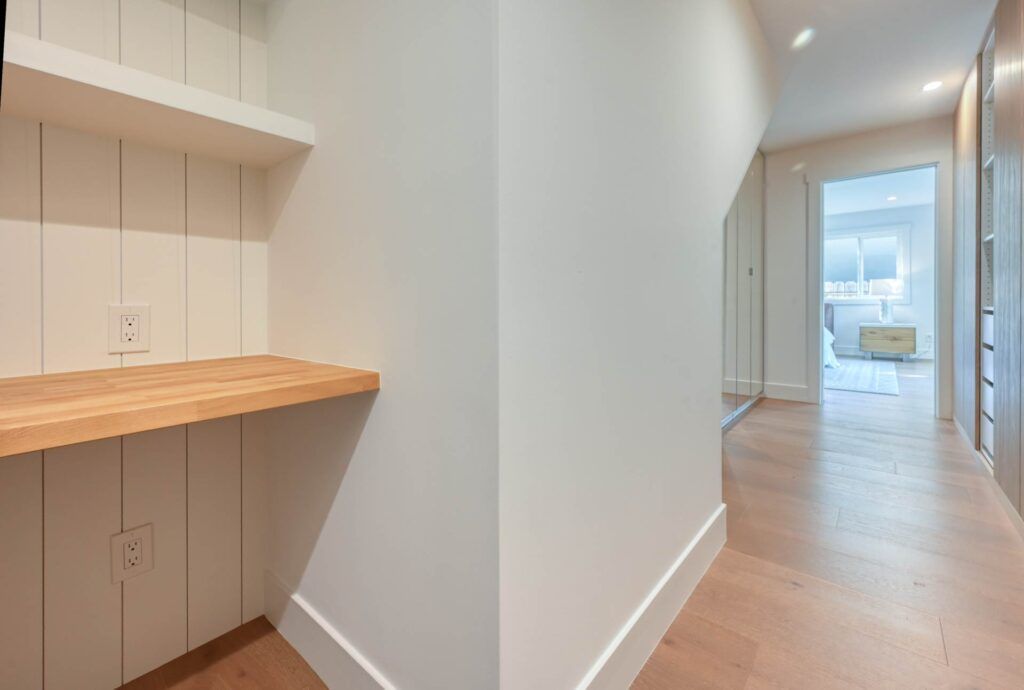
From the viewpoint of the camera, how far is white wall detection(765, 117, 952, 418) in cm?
350

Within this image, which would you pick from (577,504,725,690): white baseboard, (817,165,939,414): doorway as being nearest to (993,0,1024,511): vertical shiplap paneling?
(577,504,725,690): white baseboard

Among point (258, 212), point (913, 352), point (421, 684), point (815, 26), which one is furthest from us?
point (913, 352)

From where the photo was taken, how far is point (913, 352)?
22.8 feet

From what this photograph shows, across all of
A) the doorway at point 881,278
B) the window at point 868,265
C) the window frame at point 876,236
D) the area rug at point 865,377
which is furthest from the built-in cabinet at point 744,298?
the window at point 868,265

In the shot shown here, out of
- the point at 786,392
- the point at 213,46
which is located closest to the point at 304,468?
the point at 213,46

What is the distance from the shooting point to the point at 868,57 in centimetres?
257

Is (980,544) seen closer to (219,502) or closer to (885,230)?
(219,502)

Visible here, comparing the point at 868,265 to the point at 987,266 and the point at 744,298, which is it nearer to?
the point at 744,298

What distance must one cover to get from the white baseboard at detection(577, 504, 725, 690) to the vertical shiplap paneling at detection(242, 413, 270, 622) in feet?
3.05

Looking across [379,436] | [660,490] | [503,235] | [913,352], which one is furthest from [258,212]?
[913,352]

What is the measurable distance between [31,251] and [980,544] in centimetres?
289

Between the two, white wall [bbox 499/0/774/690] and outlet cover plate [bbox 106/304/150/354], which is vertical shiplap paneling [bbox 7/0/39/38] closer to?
outlet cover plate [bbox 106/304/150/354]

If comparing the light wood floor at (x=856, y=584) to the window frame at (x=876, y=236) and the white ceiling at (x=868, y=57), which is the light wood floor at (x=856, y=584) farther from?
the window frame at (x=876, y=236)

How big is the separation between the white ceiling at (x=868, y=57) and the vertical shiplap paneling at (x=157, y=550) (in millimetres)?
2590
